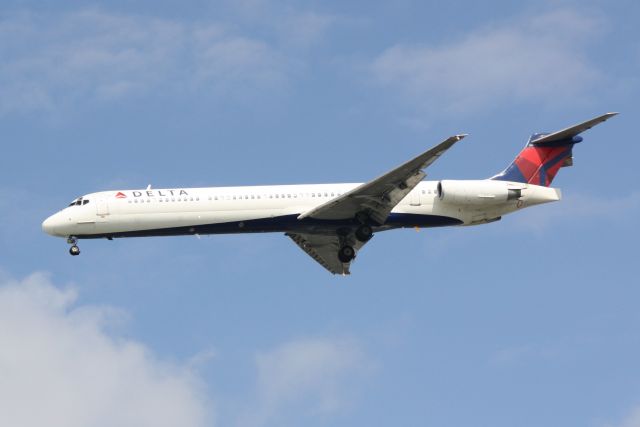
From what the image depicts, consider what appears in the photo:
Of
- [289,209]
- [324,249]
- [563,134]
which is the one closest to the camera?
[289,209]

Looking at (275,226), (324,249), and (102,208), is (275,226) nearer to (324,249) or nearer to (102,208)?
(324,249)

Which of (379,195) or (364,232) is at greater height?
(379,195)

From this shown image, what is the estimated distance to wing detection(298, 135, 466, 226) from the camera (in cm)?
3384

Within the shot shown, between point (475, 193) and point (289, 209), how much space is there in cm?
675

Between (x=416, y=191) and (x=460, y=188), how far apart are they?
1.62 meters

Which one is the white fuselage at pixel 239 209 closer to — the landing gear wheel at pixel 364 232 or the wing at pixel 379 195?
the landing gear wheel at pixel 364 232

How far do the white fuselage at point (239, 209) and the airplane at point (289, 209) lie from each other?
36mm

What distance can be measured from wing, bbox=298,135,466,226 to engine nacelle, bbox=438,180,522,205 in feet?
7.03

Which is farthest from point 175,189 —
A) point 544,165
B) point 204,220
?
point 544,165

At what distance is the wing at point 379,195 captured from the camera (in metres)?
33.8

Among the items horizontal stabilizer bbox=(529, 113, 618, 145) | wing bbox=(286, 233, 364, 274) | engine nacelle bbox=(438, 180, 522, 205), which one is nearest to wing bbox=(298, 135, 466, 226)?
engine nacelle bbox=(438, 180, 522, 205)

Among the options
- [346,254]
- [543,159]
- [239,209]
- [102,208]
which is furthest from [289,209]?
[543,159]

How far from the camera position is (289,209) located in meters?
36.9

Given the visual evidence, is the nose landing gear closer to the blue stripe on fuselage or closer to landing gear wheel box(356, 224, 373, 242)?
the blue stripe on fuselage
